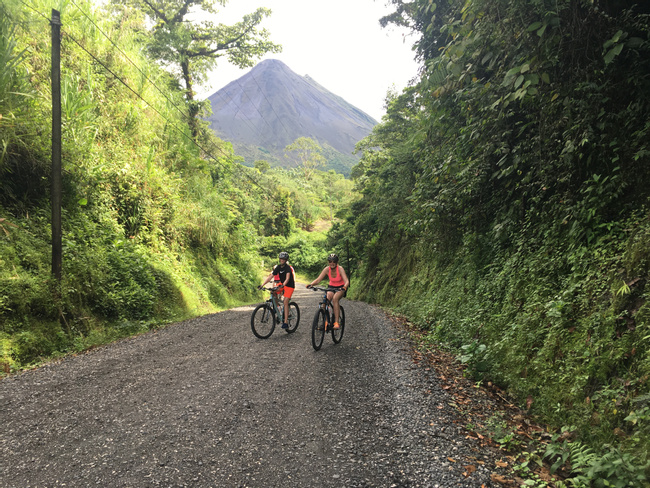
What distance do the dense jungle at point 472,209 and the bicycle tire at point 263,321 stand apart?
323 cm

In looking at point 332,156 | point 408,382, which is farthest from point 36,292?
point 332,156

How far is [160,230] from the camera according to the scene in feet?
43.1

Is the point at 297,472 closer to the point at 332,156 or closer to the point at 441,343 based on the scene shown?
the point at 441,343

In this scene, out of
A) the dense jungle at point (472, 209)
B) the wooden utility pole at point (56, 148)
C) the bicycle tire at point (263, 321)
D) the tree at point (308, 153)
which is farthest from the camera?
the tree at point (308, 153)

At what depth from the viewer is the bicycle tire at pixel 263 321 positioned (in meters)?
7.99

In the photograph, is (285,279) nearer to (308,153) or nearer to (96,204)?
(96,204)

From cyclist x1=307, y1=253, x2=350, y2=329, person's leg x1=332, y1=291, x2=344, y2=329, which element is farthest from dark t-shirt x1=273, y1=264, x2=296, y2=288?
person's leg x1=332, y1=291, x2=344, y2=329

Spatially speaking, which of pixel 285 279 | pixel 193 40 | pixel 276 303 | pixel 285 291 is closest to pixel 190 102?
pixel 193 40

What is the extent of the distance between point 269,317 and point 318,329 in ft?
5.61

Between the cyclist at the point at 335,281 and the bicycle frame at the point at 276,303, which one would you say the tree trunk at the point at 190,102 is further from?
the cyclist at the point at 335,281

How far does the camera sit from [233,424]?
3883 mm

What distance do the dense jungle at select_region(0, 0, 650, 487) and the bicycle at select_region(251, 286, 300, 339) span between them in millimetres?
3200

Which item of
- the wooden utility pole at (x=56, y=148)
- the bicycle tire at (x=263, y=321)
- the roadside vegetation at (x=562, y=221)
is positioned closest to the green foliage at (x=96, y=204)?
the wooden utility pole at (x=56, y=148)

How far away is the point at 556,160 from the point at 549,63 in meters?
1.62
